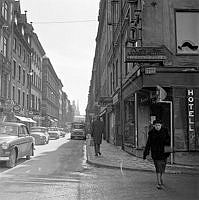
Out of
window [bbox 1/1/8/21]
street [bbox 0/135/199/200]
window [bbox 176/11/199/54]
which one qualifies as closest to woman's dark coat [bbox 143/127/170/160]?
street [bbox 0/135/199/200]

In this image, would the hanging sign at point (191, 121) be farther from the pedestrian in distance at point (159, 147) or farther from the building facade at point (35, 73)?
the building facade at point (35, 73)

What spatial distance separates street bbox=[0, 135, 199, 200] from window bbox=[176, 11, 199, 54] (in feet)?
18.8

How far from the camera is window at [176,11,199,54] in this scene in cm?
1457

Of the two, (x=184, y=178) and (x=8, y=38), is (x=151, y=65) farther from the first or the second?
(x=8, y=38)

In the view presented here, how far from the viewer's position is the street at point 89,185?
7746 millimetres

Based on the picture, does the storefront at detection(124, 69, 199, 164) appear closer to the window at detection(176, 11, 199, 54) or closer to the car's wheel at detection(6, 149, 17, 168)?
the window at detection(176, 11, 199, 54)

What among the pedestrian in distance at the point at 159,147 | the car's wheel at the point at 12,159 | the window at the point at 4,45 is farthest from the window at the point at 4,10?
the pedestrian in distance at the point at 159,147

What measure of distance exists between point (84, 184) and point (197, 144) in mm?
6327

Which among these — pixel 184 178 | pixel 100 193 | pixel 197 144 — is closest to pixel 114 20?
pixel 197 144

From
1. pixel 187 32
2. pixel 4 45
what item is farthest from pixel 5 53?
pixel 187 32

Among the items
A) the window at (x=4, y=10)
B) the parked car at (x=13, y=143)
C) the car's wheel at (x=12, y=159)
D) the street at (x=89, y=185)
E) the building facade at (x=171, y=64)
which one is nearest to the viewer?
the street at (x=89, y=185)

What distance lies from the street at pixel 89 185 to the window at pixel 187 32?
5.73m

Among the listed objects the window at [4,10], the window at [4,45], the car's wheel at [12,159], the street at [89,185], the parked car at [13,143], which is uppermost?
the window at [4,10]

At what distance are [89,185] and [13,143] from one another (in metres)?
4.89
